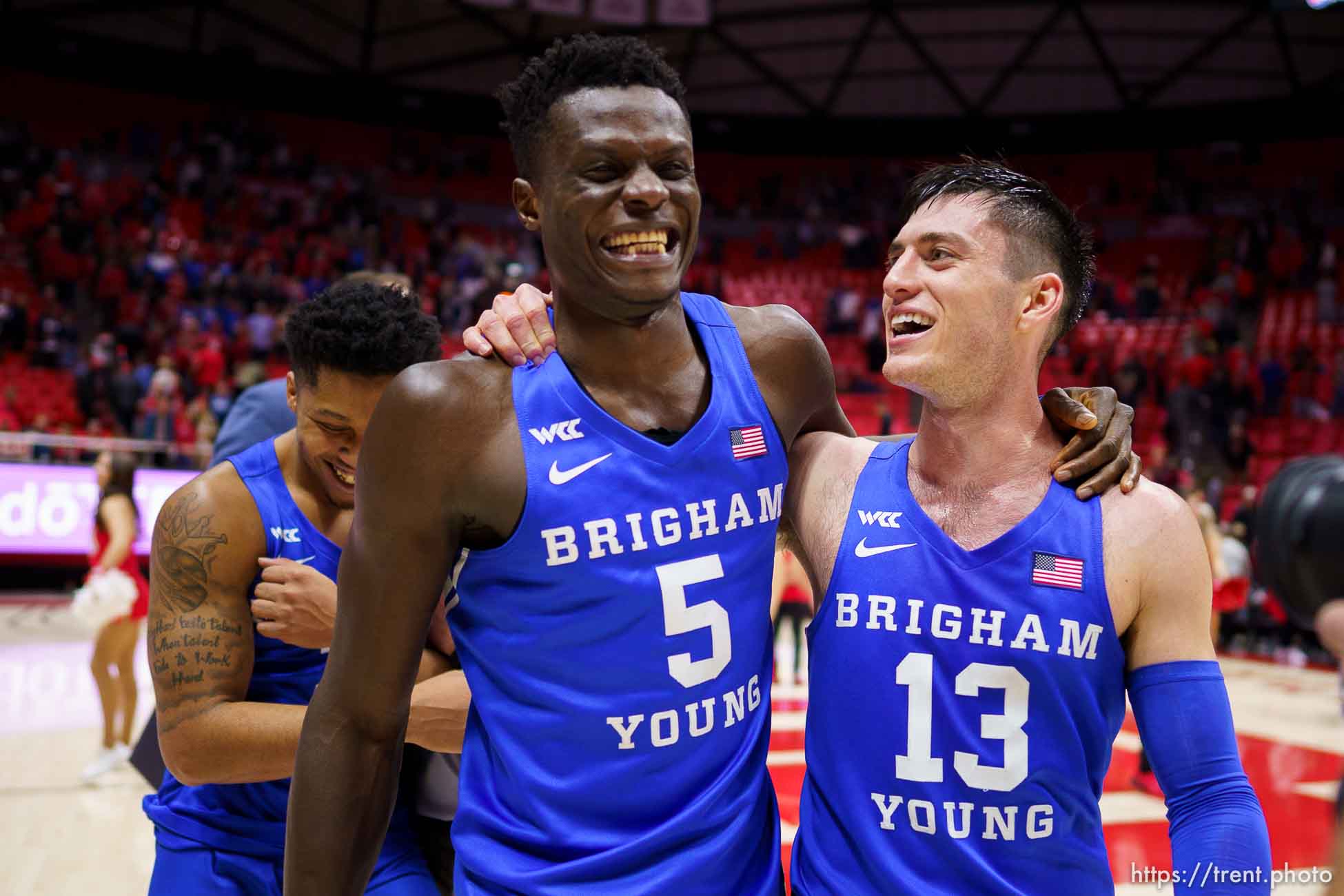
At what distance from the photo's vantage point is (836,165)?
80.6ft

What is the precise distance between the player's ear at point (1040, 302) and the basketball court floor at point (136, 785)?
6.63ft

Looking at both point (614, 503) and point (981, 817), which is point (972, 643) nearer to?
point (981, 817)

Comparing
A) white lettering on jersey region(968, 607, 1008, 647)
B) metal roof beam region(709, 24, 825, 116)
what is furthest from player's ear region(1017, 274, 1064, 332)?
metal roof beam region(709, 24, 825, 116)

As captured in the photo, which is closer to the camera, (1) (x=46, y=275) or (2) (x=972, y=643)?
(2) (x=972, y=643)

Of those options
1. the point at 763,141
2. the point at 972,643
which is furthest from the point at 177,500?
the point at 763,141

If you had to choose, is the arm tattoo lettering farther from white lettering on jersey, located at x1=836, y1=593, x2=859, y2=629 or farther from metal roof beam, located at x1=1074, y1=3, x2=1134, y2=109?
metal roof beam, located at x1=1074, y1=3, x2=1134, y2=109

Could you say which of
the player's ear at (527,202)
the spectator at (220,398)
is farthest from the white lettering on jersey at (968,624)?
the spectator at (220,398)

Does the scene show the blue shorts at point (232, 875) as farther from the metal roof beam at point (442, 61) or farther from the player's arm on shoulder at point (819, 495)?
the metal roof beam at point (442, 61)

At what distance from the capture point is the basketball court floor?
482 centimetres

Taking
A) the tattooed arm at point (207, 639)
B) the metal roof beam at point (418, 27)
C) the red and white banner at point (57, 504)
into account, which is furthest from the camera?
the metal roof beam at point (418, 27)

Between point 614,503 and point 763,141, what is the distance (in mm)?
23163

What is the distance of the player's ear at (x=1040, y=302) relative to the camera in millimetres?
2158

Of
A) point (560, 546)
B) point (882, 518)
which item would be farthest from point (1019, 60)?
point (560, 546)

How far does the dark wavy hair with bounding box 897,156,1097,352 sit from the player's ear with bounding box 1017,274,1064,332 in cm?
2
